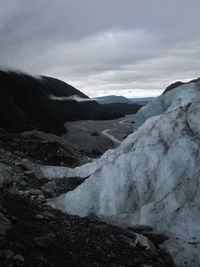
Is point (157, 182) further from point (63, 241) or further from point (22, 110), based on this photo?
point (22, 110)

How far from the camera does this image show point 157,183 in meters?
11.0

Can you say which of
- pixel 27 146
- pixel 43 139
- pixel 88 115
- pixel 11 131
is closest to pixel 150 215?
pixel 27 146

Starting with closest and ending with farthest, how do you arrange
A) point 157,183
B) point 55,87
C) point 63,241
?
point 63,241, point 157,183, point 55,87

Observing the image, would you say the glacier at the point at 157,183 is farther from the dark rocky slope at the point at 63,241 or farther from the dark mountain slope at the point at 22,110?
the dark mountain slope at the point at 22,110

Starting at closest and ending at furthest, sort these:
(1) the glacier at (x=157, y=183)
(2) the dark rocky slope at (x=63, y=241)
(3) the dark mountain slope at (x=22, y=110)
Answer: (2) the dark rocky slope at (x=63, y=241) < (1) the glacier at (x=157, y=183) < (3) the dark mountain slope at (x=22, y=110)

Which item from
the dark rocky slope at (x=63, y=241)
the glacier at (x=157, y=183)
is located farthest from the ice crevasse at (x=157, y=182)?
the dark rocky slope at (x=63, y=241)

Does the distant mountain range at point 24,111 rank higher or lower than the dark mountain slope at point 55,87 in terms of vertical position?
lower

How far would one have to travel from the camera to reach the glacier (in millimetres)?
9680

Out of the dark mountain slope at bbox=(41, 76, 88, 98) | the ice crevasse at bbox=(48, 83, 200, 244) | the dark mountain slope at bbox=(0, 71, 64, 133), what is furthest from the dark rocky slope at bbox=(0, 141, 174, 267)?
the dark mountain slope at bbox=(41, 76, 88, 98)

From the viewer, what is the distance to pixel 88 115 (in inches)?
2571

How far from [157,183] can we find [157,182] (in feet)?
0.07

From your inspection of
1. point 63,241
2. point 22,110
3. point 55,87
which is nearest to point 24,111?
point 22,110

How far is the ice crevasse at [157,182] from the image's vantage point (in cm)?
971

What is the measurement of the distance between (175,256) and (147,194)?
8.35ft
